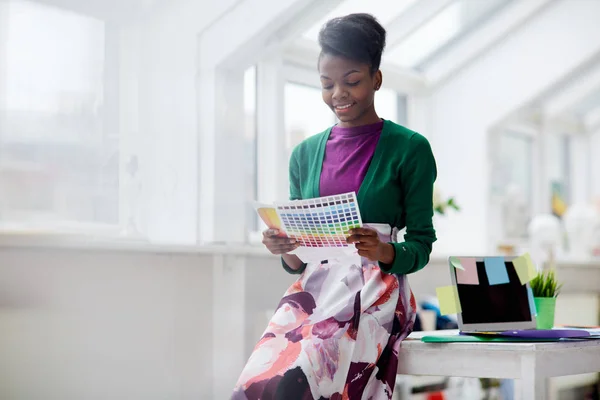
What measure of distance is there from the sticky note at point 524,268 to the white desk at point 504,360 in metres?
0.20

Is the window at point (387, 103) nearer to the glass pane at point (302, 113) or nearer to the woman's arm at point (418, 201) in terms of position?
the glass pane at point (302, 113)

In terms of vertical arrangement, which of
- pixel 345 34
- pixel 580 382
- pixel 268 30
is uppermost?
pixel 268 30

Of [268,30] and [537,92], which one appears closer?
[268,30]

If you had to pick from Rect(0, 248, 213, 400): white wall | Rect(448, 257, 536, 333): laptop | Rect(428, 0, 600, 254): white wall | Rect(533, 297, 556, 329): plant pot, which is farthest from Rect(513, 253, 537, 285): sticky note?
Rect(428, 0, 600, 254): white wall

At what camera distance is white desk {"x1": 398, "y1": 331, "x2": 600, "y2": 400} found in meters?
1.59

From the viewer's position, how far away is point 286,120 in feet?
11.1

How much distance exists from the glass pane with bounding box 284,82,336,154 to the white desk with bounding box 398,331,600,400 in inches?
68.7

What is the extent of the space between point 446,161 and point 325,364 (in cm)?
304

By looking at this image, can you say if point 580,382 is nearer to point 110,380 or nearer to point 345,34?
point 110,380

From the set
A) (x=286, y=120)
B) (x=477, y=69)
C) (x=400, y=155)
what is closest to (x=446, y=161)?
(x=477, y=69)

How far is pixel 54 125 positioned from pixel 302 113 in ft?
4.42

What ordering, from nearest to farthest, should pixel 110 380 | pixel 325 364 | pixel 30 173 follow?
pixel 325 364 → pixel 30 173 → pixel 110 380

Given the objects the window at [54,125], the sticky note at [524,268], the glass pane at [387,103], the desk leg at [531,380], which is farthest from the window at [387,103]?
the desk leg at [531,380]

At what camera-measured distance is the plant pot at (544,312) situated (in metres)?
1.97
